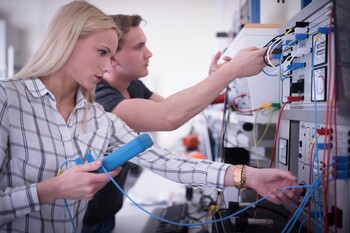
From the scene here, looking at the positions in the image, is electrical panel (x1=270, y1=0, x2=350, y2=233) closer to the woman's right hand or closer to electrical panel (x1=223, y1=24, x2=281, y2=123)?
electrical panel (x1=223, y1=24, x2=281, y2=123)

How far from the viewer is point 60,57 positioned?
2.84 ft

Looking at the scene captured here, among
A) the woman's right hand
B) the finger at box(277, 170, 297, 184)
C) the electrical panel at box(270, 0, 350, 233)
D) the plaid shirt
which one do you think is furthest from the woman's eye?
the finger at box(277, 170, 297, 184)

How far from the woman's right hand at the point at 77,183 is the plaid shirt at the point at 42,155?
1.6 inches

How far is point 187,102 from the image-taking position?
960mm

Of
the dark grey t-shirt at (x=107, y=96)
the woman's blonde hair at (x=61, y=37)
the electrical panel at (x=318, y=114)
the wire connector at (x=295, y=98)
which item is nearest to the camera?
the electrical panel at (x=318, y=114)

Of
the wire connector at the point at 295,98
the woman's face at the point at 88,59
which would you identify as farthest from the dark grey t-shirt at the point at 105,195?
the wire connector at the point at 295,98

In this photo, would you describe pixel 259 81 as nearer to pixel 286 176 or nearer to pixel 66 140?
pixel 286 176

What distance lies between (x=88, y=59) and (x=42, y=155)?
1.09ft

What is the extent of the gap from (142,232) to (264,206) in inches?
23.2

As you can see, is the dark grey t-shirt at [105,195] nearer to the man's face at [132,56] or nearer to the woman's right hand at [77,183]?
the man's face at [132,56]

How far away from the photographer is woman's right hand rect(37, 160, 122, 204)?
25.1 inches

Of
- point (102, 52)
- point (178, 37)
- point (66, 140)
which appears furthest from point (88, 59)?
point (178, 37)

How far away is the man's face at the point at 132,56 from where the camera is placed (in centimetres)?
123

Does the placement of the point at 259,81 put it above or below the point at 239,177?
above
